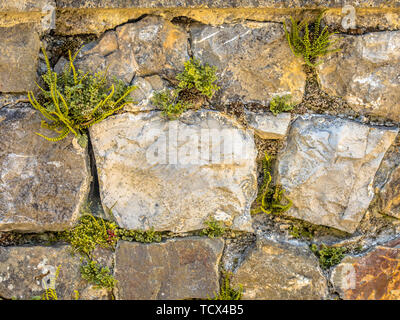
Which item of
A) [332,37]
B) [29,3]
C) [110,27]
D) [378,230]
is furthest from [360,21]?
[29,3]

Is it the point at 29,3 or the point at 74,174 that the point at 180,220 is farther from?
the point at 29,3

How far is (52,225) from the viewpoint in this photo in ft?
8.52

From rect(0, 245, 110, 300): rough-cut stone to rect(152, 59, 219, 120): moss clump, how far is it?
111 cm

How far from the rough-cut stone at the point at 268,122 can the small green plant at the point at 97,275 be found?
1.33m

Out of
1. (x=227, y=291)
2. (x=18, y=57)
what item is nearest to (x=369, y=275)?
(x=227, y=291)

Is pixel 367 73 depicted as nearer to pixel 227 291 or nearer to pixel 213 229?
pixel 213 229

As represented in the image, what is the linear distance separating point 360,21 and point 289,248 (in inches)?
58.4

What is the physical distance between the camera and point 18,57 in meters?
2.45

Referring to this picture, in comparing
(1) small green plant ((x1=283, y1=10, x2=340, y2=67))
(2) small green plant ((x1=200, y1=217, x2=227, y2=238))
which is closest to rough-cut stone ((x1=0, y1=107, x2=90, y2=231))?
(2) small green plant ((x1=200, y1=217, x2=227, y2=238))

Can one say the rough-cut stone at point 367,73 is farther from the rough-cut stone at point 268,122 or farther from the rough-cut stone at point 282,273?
the rough-cut stone at point 282,273

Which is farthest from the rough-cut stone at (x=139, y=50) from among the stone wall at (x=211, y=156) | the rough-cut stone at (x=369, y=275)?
the rough-cut stone at (x=369, y=275)

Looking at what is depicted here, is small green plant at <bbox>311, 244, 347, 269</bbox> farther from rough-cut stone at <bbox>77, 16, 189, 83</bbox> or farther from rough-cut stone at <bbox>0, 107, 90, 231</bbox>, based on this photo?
rough-cut stone at <bbox>0, 107, 90, 231</bbox>

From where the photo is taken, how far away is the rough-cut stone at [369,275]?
2.64 m

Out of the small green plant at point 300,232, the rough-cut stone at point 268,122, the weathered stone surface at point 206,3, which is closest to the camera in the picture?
the weathered stone surface at point 206,3
